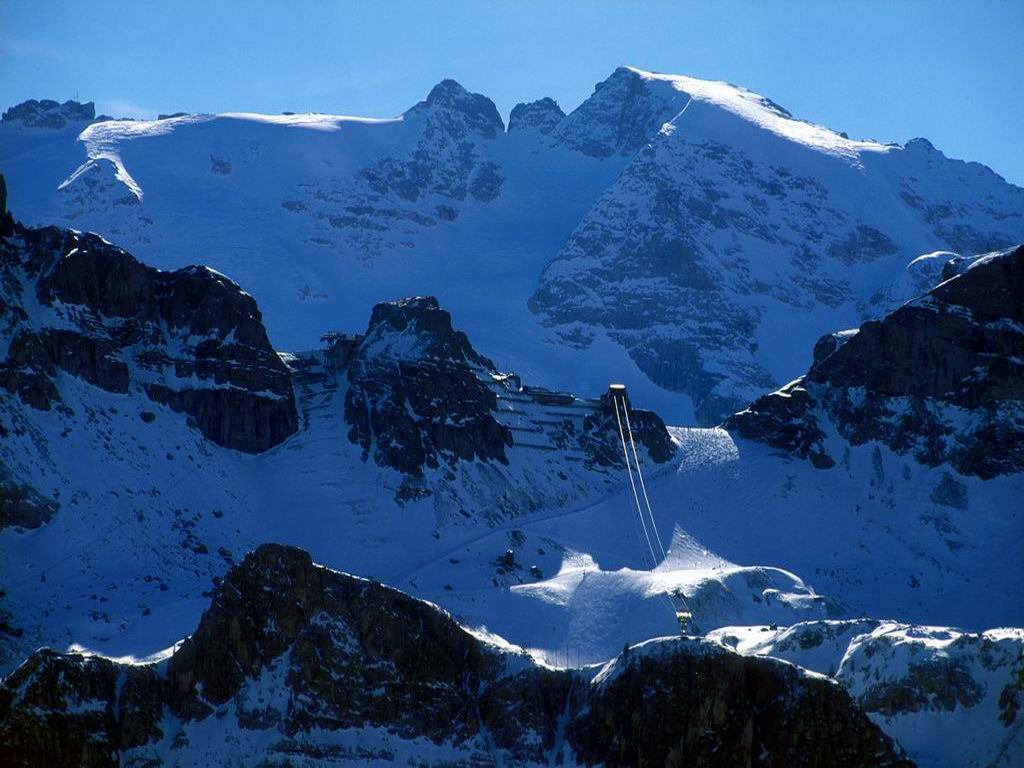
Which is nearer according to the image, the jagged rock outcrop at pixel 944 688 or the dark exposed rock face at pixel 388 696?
the dark exposed rock face at pixel 388 696

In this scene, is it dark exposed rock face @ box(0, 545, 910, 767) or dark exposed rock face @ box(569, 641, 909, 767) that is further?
dark exposed rock face @ box(0, 545, 910, 767)

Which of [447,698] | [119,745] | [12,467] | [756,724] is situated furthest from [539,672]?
[12,467]

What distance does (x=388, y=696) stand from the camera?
138 m

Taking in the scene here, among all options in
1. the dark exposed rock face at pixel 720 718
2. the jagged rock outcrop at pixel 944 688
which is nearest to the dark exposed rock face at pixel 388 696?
the dark exposed rock face at pixel 720 718

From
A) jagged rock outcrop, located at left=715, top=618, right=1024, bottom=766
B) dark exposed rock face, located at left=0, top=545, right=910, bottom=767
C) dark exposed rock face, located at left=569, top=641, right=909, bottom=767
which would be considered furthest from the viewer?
jagged rock outcrop, located at left=715, top=618, right=1024, bottom=766

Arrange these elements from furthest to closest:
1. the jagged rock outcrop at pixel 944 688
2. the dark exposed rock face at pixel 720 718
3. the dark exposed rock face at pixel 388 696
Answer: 1. the jagged rock outcrop at pixel 944 688
2. the dark exposed rock face at pixel 388 696
3. the dark exposed rock face at pixel 720 718

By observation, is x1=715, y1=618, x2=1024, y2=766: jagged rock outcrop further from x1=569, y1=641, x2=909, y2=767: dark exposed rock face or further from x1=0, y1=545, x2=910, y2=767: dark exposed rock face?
x1=0, y1=545, x2=910, y2=767: dark exposed rock face

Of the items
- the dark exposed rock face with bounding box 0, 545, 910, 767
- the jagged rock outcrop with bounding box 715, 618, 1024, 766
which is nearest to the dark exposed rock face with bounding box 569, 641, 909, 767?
the dark exposed rock face with bounding box 0, 545, 910, 767

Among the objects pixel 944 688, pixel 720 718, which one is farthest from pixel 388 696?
pixel 944 688

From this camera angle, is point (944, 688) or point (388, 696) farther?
point (944, 688)

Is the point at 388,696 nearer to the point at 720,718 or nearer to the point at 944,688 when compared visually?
the point at 720,718

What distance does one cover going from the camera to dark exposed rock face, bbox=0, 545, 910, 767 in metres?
126

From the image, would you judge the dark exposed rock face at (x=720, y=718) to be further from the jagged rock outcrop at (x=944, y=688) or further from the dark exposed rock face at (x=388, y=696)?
the jagged rock outcrop at (x=944, y=688)

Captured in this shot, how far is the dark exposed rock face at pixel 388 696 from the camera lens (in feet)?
412
